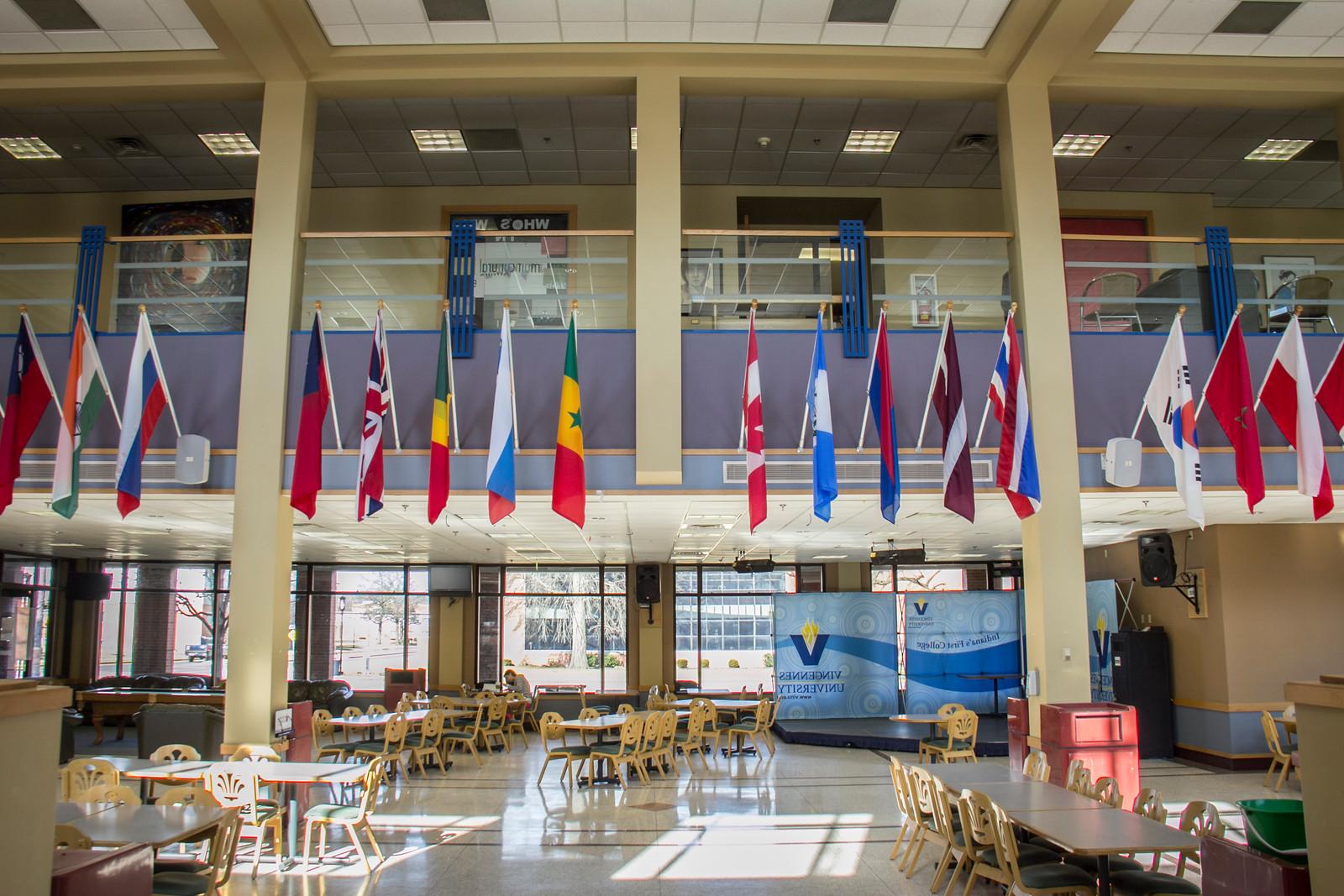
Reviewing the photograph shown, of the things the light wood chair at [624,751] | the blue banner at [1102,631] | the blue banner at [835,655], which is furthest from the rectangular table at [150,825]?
the blue banner at [1102,631]

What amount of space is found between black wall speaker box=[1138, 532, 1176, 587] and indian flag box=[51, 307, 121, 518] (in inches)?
454

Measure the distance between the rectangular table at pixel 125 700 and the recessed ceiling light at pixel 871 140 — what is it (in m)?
13.1

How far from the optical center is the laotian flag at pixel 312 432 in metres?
8.16

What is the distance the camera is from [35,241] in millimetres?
9250

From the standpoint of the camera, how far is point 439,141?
37.0ft

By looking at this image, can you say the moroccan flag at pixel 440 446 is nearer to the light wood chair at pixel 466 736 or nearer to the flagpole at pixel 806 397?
the flagpole at pixel 806 397

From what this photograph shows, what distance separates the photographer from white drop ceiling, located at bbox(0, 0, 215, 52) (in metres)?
8.44

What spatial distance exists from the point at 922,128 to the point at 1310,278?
4.25 m

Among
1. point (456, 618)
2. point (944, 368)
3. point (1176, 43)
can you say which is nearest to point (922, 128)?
point (1176, 43)

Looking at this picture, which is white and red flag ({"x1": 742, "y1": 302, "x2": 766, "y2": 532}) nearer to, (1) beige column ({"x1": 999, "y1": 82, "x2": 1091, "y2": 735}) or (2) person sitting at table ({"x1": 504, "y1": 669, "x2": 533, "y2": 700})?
(1) beige column ({"x1": 999, "y1": 82, "x2": 1091, "y2": 735})

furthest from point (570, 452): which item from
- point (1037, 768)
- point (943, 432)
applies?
point (1037, 768)

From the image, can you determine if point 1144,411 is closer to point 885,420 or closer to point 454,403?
point 885,420

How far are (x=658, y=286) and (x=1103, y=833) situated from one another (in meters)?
5.57

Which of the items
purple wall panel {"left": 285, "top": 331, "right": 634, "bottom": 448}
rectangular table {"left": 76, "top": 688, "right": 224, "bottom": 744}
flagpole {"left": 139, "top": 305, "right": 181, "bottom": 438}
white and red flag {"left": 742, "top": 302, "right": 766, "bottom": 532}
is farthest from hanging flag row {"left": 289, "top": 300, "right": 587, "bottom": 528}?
rectangular table {"left": 76, "top": 688, "right": 224, "bottom": 744}
